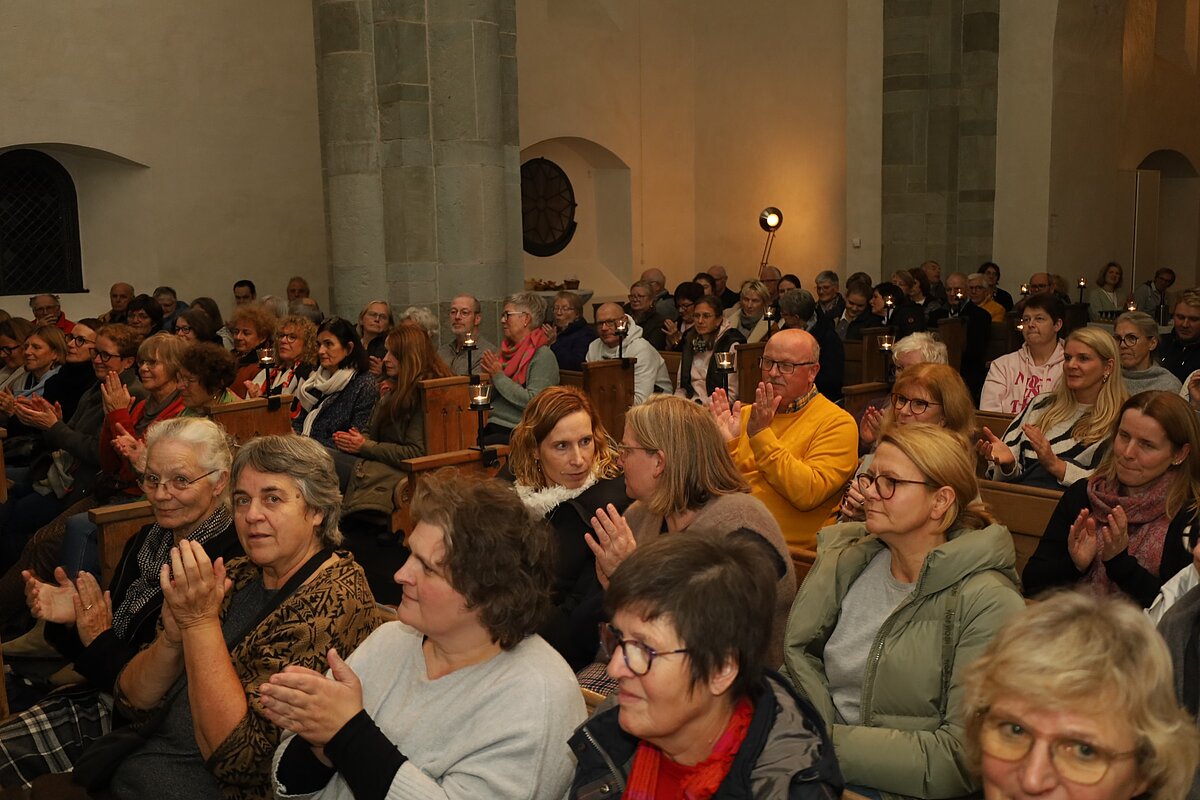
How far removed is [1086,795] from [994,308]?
11.0 metres

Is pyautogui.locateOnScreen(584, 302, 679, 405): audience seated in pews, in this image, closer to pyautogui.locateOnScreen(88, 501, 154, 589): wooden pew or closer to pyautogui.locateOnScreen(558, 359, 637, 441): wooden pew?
pyautogui.locateOnScreen(558, 359, 637, 441): wooden pew

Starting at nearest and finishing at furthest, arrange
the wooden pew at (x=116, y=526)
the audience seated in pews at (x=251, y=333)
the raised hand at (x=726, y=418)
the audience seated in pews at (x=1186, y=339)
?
the wooden pew at (x=116, y=526), the raised hand at (x=726, y=418), the audience seated in pews at (x=1186, y=339), the audience seated in pews at (x=251, y=333)

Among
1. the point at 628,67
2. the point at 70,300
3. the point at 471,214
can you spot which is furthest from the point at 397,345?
the point at 628,67

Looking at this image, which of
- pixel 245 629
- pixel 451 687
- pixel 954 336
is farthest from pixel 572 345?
pixel 451 687

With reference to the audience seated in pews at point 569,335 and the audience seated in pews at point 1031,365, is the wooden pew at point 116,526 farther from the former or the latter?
the audience seated in pews at point 569,335

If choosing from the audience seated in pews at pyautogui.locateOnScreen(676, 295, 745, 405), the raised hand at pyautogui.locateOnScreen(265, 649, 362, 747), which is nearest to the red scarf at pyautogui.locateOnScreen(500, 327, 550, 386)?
the audience seated in pews at pyautogui.locateOnScreen(676, 295, 745, 405)

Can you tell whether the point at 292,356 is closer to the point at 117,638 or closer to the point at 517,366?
the point at 517,366

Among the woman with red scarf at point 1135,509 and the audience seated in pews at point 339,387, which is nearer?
the woman with red scarf at point 1135,509

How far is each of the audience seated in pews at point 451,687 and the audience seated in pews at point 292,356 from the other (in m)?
4.65

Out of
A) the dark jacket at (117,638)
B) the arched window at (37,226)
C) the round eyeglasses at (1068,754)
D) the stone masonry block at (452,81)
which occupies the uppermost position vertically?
the stone masonry block at (452,81)

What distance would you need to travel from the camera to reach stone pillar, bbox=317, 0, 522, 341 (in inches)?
351

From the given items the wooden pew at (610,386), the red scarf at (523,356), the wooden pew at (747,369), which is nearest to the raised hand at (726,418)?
the red scarf at (523,356)

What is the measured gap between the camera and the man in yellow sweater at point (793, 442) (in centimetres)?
419

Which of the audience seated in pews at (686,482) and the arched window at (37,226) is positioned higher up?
the arched window at (37,226)
